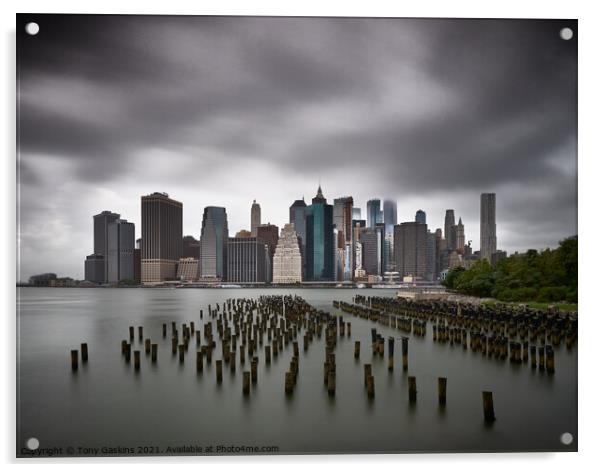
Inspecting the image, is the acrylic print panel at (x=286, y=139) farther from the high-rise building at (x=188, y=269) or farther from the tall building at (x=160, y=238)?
the high-rise building at (x=188, y=269)

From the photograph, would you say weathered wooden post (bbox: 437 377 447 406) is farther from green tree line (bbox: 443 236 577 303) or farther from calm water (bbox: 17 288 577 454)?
green tree line (bbox: 443 236 577 303)

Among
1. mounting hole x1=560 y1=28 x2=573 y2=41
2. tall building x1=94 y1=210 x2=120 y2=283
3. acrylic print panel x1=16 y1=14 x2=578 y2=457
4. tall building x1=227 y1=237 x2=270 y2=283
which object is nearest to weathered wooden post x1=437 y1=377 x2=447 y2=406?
acrylic print panel x1=16 y1=14 x2=578 y2=457

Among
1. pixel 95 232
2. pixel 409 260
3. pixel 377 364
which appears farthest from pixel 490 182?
pixel 409 260

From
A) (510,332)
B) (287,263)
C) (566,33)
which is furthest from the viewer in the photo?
(287,263)

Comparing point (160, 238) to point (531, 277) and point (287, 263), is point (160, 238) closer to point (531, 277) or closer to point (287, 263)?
point (531, 277)

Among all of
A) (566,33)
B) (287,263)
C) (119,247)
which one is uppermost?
(566,33)

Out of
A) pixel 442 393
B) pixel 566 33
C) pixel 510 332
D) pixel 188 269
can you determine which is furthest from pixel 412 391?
pixel 188 269
